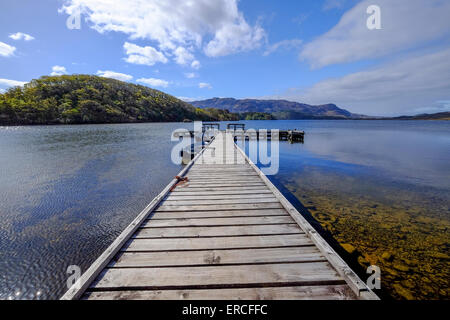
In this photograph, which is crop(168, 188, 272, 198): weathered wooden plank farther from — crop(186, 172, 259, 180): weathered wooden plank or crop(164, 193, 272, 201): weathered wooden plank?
crop(186, 172, 259, 180): weathered wooden plank

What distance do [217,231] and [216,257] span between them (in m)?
0.66

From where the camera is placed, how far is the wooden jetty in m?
1.90

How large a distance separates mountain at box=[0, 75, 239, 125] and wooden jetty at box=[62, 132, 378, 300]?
82287 millimetres

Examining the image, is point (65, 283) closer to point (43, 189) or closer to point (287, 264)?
point (287, 264)

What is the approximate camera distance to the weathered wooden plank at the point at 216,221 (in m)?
3.27

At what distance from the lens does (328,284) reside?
77.9 inches

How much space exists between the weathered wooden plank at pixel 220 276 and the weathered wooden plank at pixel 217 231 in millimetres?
722

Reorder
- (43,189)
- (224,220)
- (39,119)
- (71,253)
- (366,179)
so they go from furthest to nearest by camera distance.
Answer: (39,119)
(366,179)
(43,189)
(71,253)
(224,220)

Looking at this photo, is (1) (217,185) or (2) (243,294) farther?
(1) (217,185)

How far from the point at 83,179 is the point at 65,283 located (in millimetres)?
7715

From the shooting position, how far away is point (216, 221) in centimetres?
341

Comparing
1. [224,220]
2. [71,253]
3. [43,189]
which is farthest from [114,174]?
[224,220]

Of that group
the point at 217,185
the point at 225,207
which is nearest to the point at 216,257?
the point at 225,207

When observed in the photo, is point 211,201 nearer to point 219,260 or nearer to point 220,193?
point 220,193
